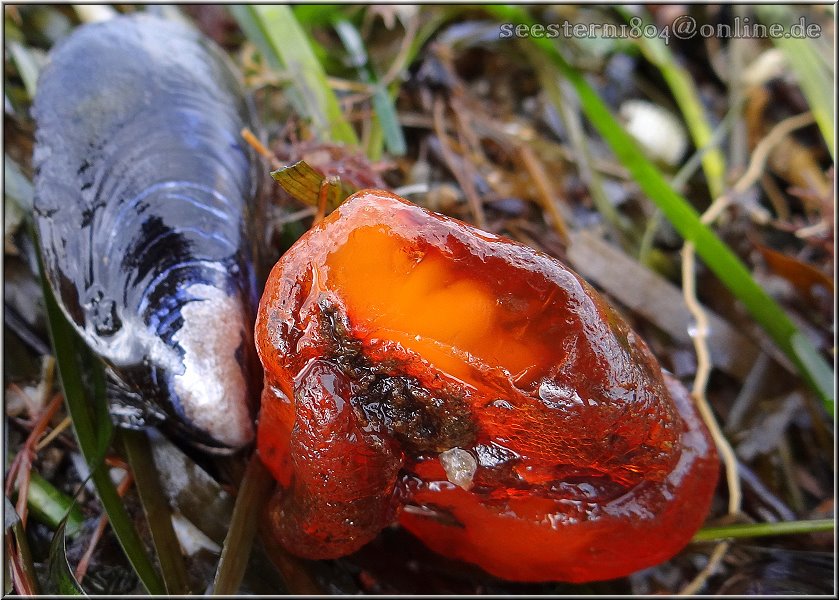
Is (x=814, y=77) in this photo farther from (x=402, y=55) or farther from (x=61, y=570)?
(x=61, y=570)

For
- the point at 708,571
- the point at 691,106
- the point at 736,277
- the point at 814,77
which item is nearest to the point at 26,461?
the point at 708,571

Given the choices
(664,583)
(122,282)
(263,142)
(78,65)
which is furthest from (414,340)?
(78,65)

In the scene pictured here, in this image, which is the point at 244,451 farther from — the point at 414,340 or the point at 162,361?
the point at 414,340

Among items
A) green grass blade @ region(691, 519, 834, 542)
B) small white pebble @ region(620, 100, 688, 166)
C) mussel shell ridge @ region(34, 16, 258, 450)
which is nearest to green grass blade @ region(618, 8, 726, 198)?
small white pebble @ region(620, 100, 688, 166)

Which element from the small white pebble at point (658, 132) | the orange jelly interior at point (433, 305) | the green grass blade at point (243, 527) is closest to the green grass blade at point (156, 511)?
the green grass blade at point (243, 527)

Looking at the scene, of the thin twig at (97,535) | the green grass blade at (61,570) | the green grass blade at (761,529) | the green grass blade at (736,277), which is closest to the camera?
the green grass blade at (61,570)

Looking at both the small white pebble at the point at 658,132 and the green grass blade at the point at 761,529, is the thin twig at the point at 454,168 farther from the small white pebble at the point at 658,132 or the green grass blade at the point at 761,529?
the green grass blade at the point at 761,529
